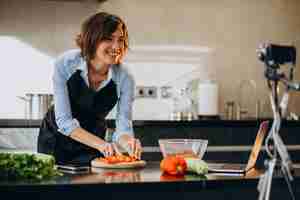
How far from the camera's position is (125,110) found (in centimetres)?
301

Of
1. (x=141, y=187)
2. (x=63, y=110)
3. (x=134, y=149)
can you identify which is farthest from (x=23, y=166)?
(x=63, y=110)

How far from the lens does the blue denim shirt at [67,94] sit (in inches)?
112

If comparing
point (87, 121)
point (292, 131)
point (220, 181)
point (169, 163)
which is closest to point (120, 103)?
point (87, 121)

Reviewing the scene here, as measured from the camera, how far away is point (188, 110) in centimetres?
485

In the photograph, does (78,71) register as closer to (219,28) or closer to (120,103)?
(120,103)

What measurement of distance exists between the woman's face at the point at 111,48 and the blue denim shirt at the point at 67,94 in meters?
0.15

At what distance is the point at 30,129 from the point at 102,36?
1372 millimetres

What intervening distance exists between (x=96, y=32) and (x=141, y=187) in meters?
1.09

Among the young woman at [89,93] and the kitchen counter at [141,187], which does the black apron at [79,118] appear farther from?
the kitchen counter at [141,187]

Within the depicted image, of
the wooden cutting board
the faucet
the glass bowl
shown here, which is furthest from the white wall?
the glass bowl

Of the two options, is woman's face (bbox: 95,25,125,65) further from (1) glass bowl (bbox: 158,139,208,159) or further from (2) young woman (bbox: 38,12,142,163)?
(1) glass bowl (bbox: 158,139,208,159)

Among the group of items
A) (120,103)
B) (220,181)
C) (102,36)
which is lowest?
(220,181)

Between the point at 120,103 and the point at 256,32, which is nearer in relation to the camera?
the point at 120,103

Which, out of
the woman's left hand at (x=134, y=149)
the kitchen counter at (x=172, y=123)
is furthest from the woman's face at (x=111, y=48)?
the kitchen counter at (x=172, y=123)
